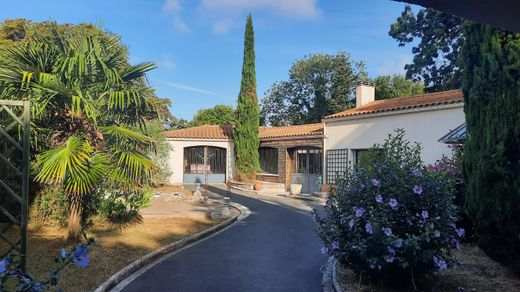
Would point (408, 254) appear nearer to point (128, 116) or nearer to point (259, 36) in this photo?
point (128, 116)

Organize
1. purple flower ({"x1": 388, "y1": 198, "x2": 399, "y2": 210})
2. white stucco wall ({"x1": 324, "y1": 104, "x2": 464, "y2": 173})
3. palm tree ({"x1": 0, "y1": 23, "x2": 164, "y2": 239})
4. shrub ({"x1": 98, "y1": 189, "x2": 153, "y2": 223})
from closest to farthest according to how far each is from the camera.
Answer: purple flower ({"x1": 388, "y1": 198, "x2": 399, "y2": 210}), palm tree ({"x1": 0, "y1": 23, "x2": 164, "y2": 239}), shrub ({"x1": 98, "y1": 189, "x2": 153, "y2": 223}), white stucco wall ({"x1": 324, "y1": 104, "x2": 464, "y2": 173})

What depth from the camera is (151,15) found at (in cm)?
1189

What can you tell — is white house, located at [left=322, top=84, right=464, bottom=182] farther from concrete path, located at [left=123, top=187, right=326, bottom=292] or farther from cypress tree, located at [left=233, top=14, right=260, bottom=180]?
cypress tree, located at [left=233, top=14, right=260, bottom=180]

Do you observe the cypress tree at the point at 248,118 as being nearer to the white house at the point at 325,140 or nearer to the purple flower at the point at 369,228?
the white house at the point at 325,140

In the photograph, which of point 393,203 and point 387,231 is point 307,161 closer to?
point 393,203

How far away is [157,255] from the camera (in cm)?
753

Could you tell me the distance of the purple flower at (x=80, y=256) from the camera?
90.3 inches

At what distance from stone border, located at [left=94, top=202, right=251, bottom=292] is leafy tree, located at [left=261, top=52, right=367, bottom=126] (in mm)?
25630

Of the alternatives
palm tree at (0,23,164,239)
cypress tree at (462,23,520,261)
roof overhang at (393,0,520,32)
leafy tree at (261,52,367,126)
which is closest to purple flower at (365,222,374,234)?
cypress tree at (462,23,520,261)

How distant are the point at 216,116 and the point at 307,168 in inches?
1061

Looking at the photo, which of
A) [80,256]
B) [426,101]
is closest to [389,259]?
[80,256]

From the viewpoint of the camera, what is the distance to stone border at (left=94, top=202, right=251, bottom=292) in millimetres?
5762

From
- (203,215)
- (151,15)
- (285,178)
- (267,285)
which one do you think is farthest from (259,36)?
(267,285)

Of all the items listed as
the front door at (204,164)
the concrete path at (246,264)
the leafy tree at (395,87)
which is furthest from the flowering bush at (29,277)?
the leafy tree at (395,87)
